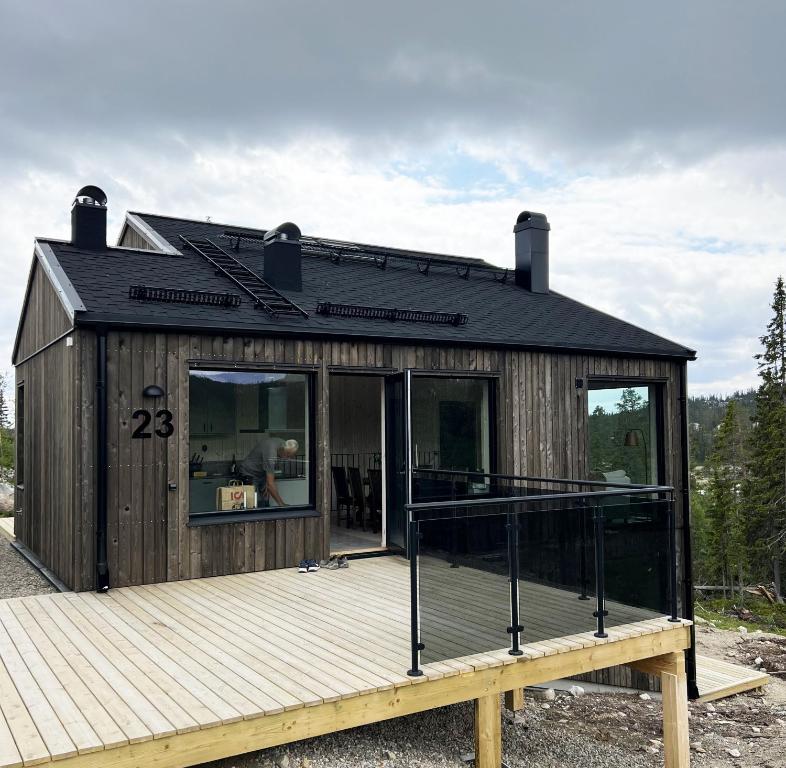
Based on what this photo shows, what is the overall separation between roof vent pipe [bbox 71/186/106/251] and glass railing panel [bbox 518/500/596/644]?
6.22 meters

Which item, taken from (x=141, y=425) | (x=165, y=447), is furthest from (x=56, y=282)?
(x=165, y=447)

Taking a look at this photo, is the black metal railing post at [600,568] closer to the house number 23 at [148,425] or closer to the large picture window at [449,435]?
the large picture window at [449,435]

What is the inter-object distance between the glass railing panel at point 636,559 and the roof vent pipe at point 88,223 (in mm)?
6427

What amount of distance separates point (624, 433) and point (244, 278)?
5.35 m

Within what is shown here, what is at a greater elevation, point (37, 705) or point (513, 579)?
point (513, 579)

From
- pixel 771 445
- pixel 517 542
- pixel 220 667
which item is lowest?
pixel 220 667

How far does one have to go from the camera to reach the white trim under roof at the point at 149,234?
924 cm

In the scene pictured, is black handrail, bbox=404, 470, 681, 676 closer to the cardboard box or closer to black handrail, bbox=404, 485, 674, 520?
black handrail, bbox=404, 485, 674, 520

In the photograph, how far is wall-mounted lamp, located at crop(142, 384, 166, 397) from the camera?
255 inches

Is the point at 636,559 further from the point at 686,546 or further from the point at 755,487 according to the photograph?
the point at 755,487

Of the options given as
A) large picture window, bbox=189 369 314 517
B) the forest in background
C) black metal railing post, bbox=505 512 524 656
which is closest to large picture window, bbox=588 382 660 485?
large picture window, bbox=189 369 314 517

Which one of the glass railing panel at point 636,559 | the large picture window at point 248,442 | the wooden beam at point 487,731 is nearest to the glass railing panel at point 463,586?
the wooden beam at point 487,731

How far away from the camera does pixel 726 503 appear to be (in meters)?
35.4

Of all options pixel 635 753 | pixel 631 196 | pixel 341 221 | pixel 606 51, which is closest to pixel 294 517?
pixel 635 753
